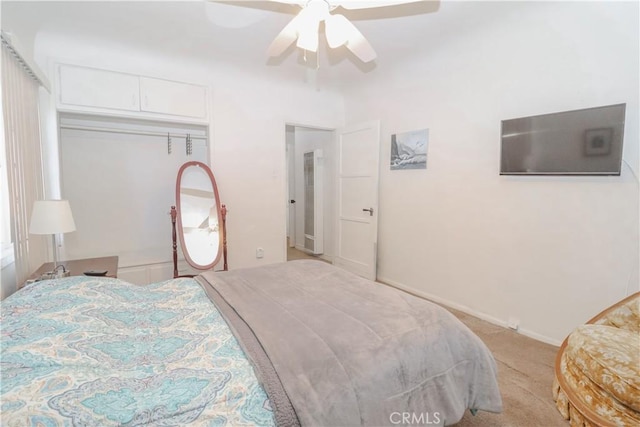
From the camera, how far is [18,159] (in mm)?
2020

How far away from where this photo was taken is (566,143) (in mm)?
2201

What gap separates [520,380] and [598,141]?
162 centimetres

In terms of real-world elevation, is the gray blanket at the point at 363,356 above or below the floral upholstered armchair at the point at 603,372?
above

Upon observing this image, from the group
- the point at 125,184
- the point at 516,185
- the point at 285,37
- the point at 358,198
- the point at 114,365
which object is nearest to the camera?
the point at 114,365

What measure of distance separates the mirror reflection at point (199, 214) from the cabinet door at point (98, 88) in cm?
81

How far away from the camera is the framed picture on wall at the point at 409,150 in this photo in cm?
334

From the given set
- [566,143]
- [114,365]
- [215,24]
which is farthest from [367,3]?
[114,365]

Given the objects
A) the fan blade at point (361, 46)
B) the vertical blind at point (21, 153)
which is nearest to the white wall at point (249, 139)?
the vertical blind at point (21, 153)

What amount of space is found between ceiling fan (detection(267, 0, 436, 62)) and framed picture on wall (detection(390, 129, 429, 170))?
1.33 m

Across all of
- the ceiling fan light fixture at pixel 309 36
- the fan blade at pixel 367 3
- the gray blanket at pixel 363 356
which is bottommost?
the gray blanket at pixel 363 356

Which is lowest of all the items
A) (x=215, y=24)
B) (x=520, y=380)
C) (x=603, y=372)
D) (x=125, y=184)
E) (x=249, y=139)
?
(x=520, y=380)

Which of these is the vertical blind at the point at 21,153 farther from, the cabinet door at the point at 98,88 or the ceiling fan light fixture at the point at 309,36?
the ceiling fan light fixture at the point at 309,36

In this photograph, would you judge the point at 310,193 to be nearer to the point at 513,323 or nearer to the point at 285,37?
the point at 285,37

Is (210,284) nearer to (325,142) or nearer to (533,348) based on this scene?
(533,348)
